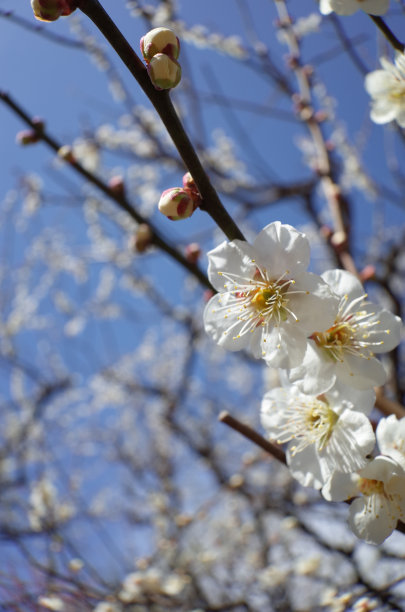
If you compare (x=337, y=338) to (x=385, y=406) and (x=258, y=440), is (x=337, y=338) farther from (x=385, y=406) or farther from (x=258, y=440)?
(x=385, y=406)

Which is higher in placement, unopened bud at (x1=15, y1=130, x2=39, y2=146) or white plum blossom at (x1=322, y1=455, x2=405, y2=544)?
unopened bud at (x1=15, y1=130, x2=39, y2=146)

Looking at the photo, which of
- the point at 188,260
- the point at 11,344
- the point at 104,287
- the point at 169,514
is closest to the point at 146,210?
the point at 104,287

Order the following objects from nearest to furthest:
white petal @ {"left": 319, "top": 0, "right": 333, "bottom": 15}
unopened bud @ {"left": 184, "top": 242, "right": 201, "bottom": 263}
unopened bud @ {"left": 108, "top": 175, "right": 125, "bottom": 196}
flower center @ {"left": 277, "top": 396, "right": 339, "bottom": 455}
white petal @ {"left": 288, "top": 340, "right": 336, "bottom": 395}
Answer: white petal @ {"left": 288, "top": 340, "right": 336, "bottom": 395} < flower center @ {"left": 277, "top": 396, "right": 339, "bottom": 455} < white petal @ {"left": 319, "top": 0, "right": 333, "bottom": 15} < unopened bud @ {"left": 184, "top": 242, "right": 201, "bottom": 263} < unopened bud @ {"left": 108, "top": 175, "right": 125, "bottom": 196}

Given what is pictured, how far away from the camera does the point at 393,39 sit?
2.82ft

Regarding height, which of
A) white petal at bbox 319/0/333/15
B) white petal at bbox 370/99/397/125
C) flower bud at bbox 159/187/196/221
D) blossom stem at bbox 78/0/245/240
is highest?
white petal at bbox 319/0/333/15

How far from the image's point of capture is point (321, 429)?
2.64 feet

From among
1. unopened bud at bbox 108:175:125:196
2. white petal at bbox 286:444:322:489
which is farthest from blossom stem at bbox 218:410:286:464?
unopened bud at bbox 108:175:125:196

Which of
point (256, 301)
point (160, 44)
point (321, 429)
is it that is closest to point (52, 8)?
point (160, 44)

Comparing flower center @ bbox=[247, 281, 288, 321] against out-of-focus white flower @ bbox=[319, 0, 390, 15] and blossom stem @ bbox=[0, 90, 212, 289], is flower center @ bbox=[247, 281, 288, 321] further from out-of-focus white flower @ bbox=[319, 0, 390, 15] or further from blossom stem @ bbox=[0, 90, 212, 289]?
out-of-focus white flower @ bbox=[319, 0, 390, 15]

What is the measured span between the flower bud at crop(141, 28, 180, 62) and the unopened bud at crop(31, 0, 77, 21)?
0.35 feet

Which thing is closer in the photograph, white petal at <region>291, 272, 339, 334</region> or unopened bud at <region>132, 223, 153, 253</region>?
white petal at <region>291, 272, 339, 334</region>

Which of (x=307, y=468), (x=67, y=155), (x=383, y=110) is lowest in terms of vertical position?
(x=307, y=468)

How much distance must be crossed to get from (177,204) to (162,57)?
19 centimetres

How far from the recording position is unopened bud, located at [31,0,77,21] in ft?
1.95
